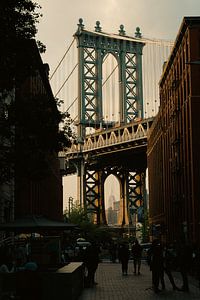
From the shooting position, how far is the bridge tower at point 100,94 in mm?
127062

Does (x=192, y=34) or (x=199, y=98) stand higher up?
(x=192, y=34)

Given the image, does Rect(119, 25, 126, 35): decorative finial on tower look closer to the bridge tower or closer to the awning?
the bridge tower

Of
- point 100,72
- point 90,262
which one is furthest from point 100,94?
point 90,262

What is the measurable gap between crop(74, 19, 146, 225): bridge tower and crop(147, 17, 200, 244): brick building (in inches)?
1481

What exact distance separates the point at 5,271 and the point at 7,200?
26963 mm

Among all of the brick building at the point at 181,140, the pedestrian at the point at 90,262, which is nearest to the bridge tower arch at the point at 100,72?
the brick building at the point at 181,140

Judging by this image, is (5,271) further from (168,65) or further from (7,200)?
(168,65)

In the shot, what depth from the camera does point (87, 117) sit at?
127875mm

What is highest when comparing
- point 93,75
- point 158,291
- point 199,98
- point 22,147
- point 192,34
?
point 93,75

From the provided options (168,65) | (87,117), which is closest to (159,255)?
(168,65)

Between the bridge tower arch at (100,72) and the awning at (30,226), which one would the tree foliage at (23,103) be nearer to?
the awning at (30,226)

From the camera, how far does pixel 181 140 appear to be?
66562mm

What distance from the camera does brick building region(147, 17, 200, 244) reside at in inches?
2336

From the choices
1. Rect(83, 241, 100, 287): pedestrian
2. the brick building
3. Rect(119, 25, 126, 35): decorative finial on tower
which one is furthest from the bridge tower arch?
Rect(83, 241, 100, 287): pedestrian
